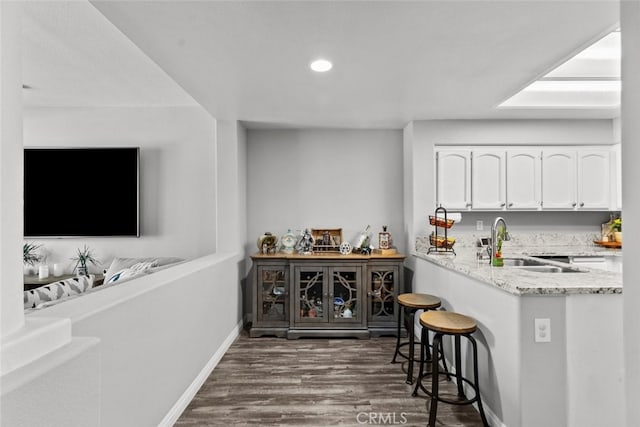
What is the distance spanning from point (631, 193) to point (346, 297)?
306cm

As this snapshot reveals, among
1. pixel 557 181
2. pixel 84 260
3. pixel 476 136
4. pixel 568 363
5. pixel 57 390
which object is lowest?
pixel 568 363

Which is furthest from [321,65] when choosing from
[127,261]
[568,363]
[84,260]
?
[84,260]

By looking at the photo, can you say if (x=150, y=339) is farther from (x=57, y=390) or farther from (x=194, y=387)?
(x=57, y=390)

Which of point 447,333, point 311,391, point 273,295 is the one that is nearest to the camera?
point 447,333

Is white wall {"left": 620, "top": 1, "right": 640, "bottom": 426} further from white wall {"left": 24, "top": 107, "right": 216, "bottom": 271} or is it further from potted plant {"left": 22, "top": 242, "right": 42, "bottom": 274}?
potted plant {"left": 22, "top": 242, "right": 42, "bottom": 274}

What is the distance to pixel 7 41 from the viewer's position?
31.7 inches

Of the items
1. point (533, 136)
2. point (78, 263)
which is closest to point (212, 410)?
point (78, 263)

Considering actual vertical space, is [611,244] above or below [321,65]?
below

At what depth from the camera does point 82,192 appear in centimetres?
398

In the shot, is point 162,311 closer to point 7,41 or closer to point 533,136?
point 7,41

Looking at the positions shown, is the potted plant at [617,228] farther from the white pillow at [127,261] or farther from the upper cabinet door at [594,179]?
the white pillow at [127,261]

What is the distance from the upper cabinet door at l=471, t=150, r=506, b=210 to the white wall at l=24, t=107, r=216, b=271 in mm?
2883

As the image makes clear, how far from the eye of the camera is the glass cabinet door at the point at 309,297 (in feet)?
12.7

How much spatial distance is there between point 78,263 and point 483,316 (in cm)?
408
